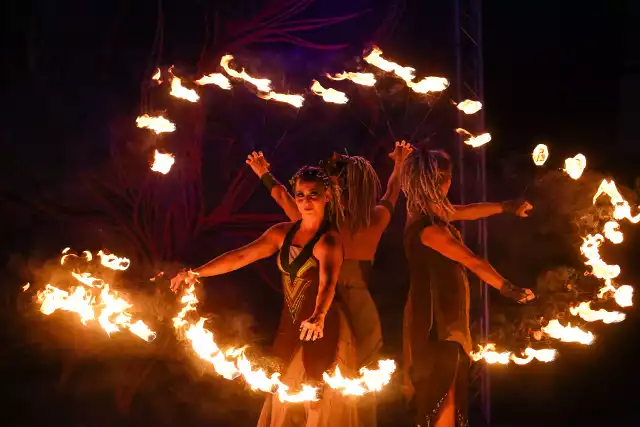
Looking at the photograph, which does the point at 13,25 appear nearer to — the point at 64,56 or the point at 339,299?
the point at 64,56

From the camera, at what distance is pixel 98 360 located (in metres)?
4.98

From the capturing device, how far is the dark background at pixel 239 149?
486 cm

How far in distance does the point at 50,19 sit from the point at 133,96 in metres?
0.77

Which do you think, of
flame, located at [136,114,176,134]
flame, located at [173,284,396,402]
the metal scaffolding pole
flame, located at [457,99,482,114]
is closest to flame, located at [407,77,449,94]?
flame, located at [457,99,482,114]

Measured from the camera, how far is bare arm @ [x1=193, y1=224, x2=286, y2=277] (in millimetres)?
3556

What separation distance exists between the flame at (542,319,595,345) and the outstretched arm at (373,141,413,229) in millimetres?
1042

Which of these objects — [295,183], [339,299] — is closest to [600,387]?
[339,299]

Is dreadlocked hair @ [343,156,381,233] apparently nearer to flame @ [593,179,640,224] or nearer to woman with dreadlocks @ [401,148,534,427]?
woman with dreadlocks @ [401,148,534,427]

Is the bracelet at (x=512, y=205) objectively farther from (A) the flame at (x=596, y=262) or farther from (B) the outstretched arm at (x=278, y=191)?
(B) the outstretched arm at (x=278, y=191)

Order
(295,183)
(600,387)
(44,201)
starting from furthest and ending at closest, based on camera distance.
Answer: (600,387) → (44,201) → (295,183)

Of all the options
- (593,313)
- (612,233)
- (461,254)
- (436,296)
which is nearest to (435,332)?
(436,296)

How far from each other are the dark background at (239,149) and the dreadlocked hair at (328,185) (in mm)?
1346

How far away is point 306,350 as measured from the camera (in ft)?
10.9

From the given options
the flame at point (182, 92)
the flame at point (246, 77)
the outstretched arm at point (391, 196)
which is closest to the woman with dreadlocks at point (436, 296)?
the outstretched arm at point (391, 196)
